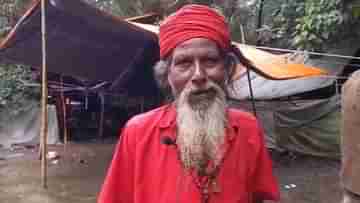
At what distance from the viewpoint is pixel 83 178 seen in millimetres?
6691

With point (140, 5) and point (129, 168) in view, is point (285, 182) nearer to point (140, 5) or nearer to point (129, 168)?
point (129, 168)

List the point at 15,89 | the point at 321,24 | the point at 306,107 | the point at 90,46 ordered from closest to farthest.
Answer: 1. the point at 321,24
2. the point at 90,46
3. the point at 306,107
4. the point at 15,89

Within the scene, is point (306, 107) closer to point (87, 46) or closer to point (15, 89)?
point (87, 46)

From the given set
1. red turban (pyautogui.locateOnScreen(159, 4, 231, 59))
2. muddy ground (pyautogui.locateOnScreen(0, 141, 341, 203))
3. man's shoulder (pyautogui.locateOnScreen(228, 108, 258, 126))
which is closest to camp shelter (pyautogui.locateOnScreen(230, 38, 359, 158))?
muddy ground (pyautogui.locateOnScreen(0, 141, 341, 203))

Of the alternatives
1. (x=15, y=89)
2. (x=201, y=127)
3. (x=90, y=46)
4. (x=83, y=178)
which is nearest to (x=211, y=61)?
(x=201, y=127)

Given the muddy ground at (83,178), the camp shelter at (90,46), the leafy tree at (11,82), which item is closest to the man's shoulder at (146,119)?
the camp shelter at (90,46)

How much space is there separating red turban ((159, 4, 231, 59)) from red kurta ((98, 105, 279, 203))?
268 mm

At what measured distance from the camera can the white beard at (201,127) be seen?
1.40 m

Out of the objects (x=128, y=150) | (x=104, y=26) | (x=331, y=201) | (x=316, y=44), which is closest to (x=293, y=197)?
(x=331, y=201)

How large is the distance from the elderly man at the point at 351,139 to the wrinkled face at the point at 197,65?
1.36 feet

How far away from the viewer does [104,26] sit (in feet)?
18.6

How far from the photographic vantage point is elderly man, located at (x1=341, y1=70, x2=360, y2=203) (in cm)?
123

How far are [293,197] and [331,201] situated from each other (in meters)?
0.47

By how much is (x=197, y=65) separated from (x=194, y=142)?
0.88 ft
